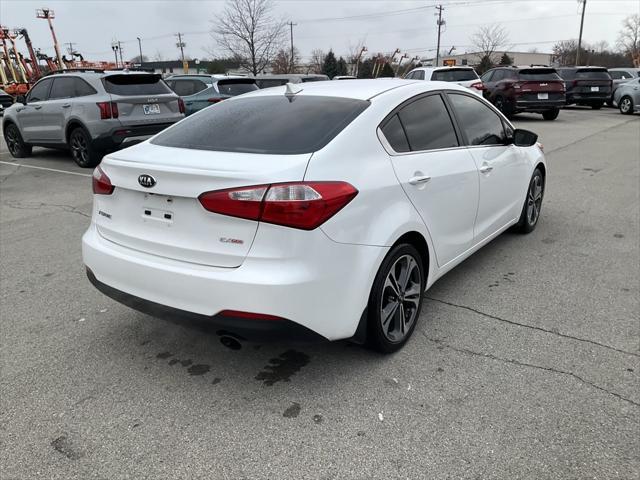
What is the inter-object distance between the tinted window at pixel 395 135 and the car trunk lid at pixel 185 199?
692 millimetres

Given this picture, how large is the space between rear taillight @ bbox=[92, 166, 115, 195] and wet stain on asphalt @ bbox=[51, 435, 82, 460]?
4.36ft

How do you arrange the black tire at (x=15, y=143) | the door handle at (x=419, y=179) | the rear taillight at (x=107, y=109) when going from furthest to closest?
the black tire at (x=15, y=143) → the rear taillight at (x=107, y=109) → the door handle at (x=419, y=179)

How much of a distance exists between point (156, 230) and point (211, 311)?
1.82 feet

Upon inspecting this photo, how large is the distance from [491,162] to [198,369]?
2.73 metres

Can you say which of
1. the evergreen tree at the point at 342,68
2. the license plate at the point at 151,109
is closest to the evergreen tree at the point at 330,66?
the evergreen tree at the point at 342,68

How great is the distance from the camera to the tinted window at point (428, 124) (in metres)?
3.33

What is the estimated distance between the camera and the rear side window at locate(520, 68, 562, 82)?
1691cm

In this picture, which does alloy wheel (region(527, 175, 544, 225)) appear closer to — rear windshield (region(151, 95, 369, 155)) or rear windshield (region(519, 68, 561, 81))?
rear windshield (region(151, 95, 369, 155))

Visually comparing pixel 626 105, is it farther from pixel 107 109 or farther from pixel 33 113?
pixel 33 113

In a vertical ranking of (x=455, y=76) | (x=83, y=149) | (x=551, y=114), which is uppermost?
(x=455, y=76)

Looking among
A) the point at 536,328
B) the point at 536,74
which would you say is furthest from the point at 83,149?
the point at 536,74

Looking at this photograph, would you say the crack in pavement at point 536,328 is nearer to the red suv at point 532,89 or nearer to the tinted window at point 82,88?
the tinted window at point 82,88

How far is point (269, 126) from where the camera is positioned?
10.0 ft

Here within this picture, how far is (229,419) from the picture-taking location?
2.60 meters
